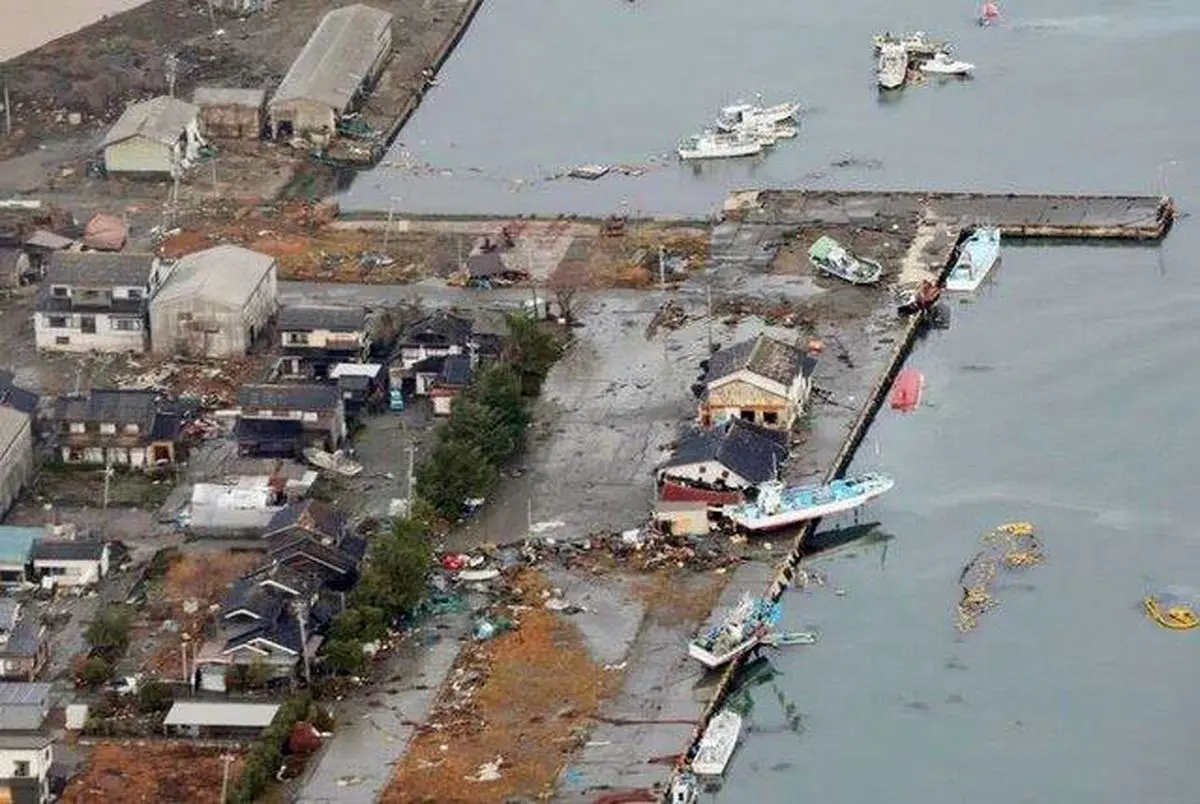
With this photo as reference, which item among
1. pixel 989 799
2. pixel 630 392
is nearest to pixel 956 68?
pixel 630 392

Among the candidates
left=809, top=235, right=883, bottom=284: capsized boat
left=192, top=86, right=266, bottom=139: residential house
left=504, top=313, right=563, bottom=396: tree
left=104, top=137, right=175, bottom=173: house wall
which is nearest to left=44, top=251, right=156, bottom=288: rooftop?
left=504, top=313, right=563, bottom=396: tree

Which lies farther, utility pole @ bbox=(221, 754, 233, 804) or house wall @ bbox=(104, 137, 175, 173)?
house wall @ bbox=(104, 137, 175, 173)

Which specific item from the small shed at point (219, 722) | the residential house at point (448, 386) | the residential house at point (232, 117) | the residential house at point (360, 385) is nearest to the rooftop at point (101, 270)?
the residential house at point (360, 385)

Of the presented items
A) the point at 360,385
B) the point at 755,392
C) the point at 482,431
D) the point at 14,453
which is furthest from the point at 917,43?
the point at 14,453

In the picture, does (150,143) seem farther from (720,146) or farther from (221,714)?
(221,714)

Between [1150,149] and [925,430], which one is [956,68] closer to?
[1150,149]

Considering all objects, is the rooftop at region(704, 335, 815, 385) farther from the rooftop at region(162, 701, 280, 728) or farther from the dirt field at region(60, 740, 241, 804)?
the dirt field at region(60, 740, 241, 804)
